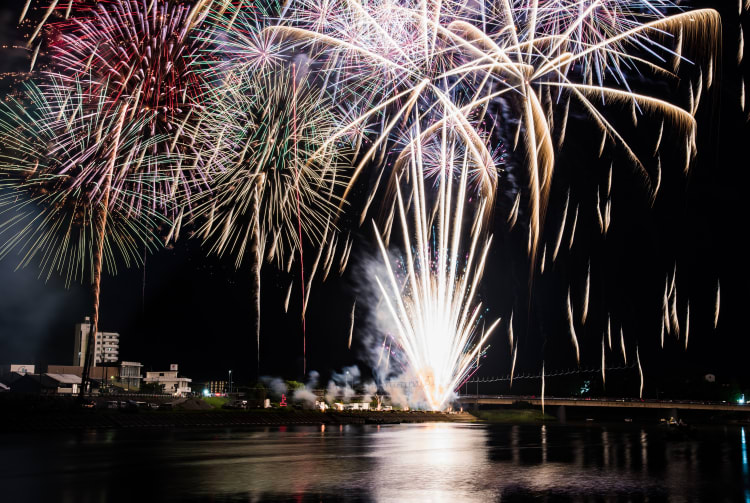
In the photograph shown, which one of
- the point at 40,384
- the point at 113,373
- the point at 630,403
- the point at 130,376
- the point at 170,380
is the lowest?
the point at 630,403

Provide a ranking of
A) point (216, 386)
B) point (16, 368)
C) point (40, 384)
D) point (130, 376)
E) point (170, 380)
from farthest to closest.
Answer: point (216, 386)
point (170, 380)
point (130, 376)
point (16, 368)
point (40, 384)

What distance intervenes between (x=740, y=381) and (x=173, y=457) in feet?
589

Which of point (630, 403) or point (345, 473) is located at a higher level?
point (345, 473)

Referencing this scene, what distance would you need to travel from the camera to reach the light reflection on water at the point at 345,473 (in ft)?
66.1

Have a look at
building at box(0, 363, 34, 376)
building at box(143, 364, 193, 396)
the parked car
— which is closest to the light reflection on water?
the parked car

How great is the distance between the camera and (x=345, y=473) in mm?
25891

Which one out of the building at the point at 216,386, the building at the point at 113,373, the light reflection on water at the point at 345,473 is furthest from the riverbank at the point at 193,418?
the building at the point at 216,386

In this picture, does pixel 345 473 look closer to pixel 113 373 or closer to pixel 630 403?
pixel 630 403

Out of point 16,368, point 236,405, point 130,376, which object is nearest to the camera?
point 236,405

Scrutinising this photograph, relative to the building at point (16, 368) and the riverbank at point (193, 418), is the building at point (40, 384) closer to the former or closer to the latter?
the building at point (16, 368)

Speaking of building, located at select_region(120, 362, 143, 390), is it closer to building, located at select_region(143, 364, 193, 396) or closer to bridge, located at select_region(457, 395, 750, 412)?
building, located at select_region(143, 364, 193, 396)

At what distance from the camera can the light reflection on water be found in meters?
20.1

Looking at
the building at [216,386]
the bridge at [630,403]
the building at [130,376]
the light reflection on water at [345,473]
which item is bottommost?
the bridge at [630,403]

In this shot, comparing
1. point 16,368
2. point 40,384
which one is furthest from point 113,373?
point 40,384
